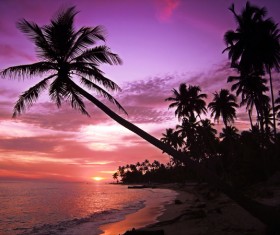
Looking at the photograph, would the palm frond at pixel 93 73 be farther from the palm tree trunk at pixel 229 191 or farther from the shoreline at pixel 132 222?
the shoreline at pixel 132 222

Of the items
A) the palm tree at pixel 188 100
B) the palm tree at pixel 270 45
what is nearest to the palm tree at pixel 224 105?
the palm tree at pixel 188 100

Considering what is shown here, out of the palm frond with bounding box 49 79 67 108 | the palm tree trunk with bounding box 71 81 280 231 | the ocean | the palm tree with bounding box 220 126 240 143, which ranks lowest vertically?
the ocean

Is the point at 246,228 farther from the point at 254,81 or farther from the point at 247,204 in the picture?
the point at 254,81

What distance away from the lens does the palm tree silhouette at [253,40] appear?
77.2 ft

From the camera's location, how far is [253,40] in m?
23.5

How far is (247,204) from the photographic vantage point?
951 cm

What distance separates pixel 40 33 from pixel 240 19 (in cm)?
1751

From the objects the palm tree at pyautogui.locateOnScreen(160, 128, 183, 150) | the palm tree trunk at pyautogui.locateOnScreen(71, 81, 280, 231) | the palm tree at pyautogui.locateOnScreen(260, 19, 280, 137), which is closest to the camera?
the palm tree trunk at pyautogui.locateOnScreen(71, 81, 280, 231)

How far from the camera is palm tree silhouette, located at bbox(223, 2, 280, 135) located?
23516 mm

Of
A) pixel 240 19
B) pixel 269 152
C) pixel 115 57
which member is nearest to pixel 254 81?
pixel 269 152

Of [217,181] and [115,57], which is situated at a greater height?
[115,57]

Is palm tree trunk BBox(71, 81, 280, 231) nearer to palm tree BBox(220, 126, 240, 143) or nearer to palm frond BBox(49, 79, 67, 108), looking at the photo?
palm frond BBox(49, 79, 67, 108)

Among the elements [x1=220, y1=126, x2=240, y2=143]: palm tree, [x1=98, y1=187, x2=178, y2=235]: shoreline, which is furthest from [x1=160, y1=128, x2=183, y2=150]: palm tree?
[x1=98, y1=187, x2=178, y2=235]: shoreline

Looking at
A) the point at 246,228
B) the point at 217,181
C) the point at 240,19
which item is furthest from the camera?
the point at 240,19
